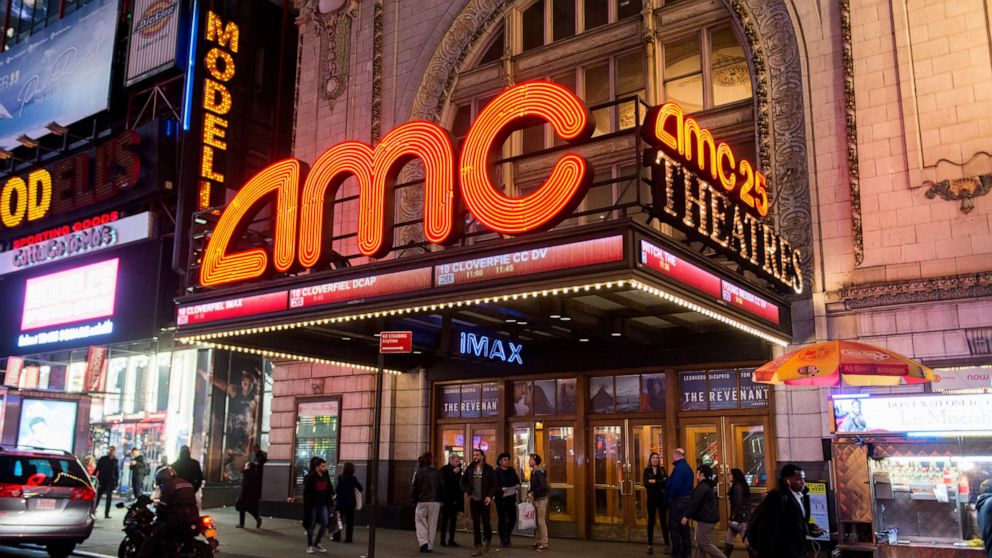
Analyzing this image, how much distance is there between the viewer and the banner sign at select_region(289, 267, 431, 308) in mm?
13797

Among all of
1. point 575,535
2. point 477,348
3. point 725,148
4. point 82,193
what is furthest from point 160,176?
point 725,148

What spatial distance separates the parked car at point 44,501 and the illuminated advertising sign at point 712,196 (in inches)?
438

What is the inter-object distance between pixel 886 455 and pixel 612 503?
7.15 metres

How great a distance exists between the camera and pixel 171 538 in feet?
37.4

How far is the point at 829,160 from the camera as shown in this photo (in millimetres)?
16375

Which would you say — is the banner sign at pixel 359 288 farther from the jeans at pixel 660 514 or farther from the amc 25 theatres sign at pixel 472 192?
the jeans at pixel 660 514

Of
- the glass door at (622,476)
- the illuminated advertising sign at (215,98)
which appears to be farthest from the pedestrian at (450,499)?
the illuminated advertising sign at (215,98)

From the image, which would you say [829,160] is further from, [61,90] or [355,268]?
[61,90]

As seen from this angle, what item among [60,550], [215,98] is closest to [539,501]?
[60,550]

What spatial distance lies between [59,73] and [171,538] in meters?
30.5

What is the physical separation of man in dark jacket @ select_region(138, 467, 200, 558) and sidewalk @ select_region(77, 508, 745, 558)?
12.2 feet

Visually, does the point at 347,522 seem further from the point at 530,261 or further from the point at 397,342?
the point at 530,261

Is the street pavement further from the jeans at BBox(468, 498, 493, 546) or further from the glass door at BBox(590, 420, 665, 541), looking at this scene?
the glass door at BBox(590, 420, 665, 541)

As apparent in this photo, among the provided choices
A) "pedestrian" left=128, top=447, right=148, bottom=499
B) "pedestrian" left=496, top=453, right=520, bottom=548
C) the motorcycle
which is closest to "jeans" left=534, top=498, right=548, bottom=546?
"pedestrian" left=496, top=453, right=520, bottom=548
